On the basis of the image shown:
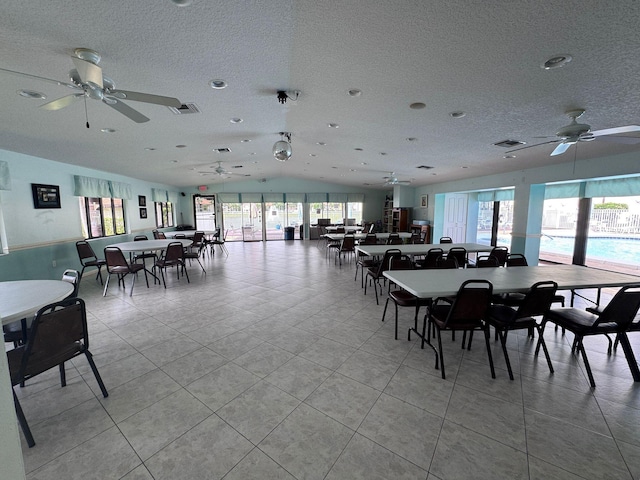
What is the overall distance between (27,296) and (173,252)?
9.63 feet

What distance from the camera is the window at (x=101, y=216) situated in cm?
602

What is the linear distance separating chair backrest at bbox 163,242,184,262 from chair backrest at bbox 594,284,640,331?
19.1ft

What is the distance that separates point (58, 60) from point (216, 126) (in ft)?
6.53

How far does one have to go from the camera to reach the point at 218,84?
2.58 m

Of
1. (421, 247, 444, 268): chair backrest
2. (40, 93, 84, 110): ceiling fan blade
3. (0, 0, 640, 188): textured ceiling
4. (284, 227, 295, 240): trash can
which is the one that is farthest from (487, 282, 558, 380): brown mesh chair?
(284, 227, 295, 240): trash can

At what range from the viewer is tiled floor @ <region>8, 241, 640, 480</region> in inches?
56.1

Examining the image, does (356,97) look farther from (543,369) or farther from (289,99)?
(543,369)

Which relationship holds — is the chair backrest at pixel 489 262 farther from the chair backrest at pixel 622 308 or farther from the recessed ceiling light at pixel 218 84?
the recessed ceiling light at pixel 218 84

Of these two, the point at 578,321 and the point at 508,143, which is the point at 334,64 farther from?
the point at 508,143

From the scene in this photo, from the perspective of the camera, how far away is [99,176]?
248 inches

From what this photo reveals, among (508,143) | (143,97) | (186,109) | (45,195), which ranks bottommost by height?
(45,195)

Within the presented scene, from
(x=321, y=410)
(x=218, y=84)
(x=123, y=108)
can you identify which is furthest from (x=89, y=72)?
(x=321, y=410)

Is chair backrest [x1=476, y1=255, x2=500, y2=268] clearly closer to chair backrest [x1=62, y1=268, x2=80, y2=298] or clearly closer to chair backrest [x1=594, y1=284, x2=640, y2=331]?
chair backrest [x1=594, y1=284, x2=640, y2=331]

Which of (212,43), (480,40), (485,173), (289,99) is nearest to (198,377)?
(212,43)
